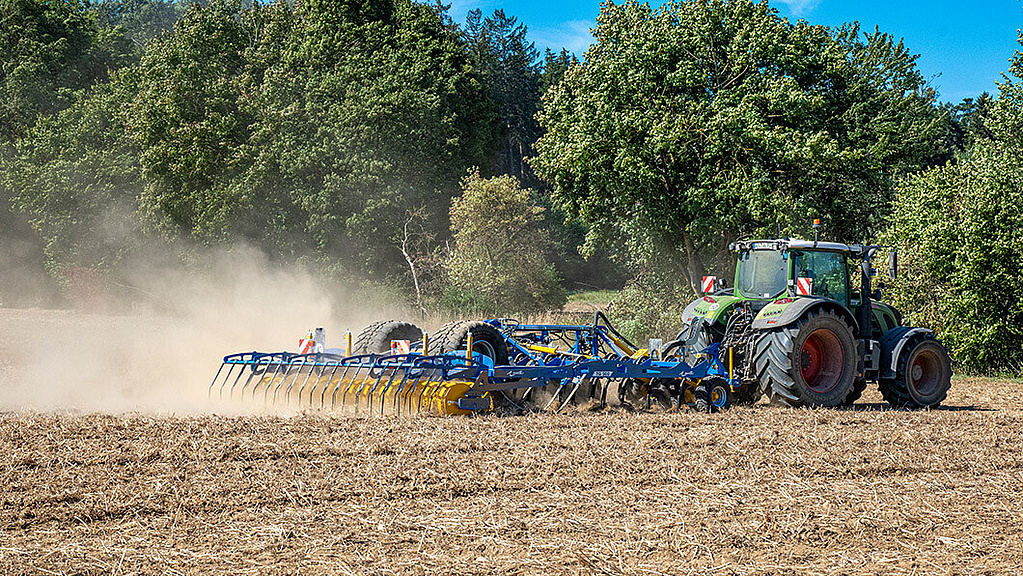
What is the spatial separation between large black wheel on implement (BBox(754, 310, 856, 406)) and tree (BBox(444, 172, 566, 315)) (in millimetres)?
16183

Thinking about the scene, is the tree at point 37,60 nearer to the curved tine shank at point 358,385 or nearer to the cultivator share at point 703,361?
the cultivator share at point 703,361

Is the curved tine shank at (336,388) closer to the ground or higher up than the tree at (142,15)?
closer to the ground

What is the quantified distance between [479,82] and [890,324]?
24145mm

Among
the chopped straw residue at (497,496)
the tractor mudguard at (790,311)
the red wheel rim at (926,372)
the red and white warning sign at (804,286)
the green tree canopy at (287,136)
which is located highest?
the green tree canopy at (287,136)

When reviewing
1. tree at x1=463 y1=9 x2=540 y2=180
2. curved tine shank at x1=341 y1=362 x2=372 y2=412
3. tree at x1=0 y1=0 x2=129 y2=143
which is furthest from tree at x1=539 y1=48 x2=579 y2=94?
curved tine shank at x1=341 y1=362 x2=372 y2=412

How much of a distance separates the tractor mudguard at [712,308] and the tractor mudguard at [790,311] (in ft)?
1.53

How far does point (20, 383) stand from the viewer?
38.9ft

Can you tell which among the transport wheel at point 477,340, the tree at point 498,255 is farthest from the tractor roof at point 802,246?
the tree at point 498,255

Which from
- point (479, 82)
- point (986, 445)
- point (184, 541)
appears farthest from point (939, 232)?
point (479, 82)

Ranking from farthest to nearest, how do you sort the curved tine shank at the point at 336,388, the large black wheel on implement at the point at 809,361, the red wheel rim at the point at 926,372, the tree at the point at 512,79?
the tree at the point at 512,79 → the red wheel rim at the point at 926,372 → the large black wheel on implement at the point at 809,361 → the curved tine shank at the point at 336,388

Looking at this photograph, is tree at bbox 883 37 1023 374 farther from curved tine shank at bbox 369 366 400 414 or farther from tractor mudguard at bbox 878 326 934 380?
curved tine shank at bbox 369 366 400 414

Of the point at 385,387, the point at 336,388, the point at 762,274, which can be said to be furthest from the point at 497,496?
the point at 762,274

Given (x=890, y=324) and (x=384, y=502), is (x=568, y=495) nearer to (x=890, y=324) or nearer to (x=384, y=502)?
(x=384, y=502)

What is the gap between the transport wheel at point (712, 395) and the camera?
10258 mm
